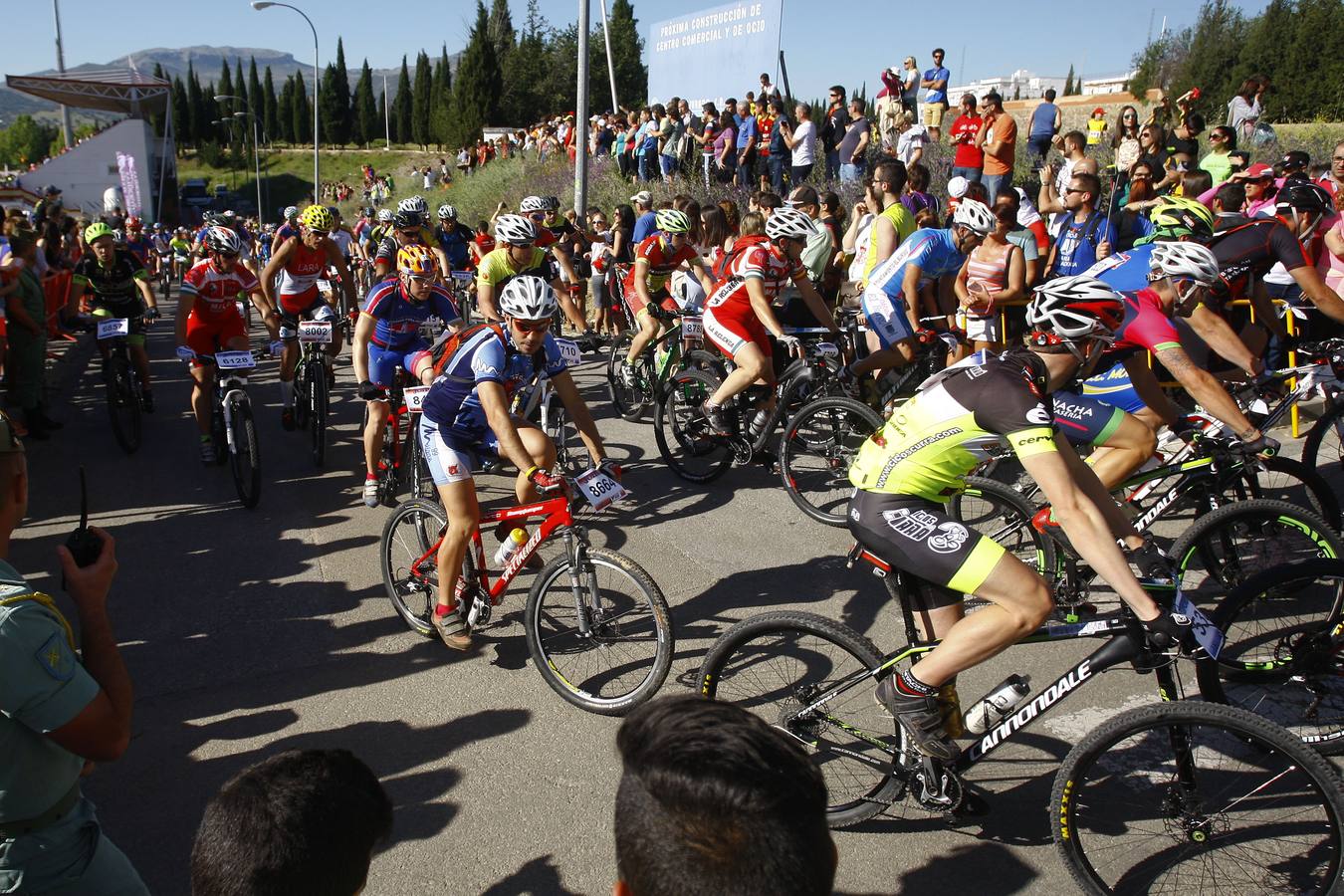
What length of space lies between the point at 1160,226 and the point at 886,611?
10.9 feet

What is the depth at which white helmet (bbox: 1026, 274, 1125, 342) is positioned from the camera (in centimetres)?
379

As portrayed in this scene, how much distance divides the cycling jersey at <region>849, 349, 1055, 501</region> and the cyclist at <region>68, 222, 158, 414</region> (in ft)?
28.5

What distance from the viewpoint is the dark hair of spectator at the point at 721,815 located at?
4.61 ft

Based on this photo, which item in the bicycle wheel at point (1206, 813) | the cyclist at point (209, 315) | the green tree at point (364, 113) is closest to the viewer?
the bicycle wheel at point (1206, 813)

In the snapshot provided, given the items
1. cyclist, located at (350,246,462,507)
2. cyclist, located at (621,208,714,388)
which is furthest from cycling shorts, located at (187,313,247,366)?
cyclist, located at (621,208,714,388)

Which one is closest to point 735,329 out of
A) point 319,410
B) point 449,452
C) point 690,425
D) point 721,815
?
point 690,425

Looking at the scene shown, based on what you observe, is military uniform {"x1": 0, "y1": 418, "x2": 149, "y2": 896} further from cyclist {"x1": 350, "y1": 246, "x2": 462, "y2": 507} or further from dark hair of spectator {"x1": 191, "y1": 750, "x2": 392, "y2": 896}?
cyclist {"x1": 350, "y1": 246, "x2": 462, "y2": 507}

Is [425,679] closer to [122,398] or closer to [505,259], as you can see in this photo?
[505,259]

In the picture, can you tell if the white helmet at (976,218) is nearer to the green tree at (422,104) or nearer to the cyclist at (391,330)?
the cyclist at (391,330)

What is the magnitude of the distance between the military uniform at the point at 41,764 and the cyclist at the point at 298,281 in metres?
7.34

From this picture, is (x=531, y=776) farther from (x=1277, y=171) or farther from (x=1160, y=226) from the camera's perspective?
(x=1277, y=171)

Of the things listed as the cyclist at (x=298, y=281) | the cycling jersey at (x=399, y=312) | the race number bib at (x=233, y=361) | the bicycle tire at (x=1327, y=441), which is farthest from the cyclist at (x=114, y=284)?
the bicycle tire at (x=1327, y=441)

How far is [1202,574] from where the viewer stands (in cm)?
556

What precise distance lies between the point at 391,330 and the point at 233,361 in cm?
144
